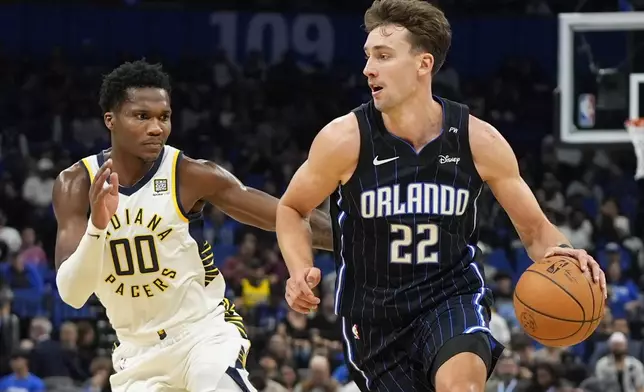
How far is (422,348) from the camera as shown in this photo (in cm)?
517

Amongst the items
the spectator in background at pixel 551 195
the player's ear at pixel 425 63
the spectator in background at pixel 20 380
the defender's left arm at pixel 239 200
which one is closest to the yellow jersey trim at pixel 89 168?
the defender's left arm at pixel 239 200

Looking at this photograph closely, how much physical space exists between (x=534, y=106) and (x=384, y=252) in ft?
47.9

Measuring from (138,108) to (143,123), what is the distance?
0.26 feet

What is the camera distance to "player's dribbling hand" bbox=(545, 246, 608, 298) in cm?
506

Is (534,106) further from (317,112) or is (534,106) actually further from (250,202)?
(250,202)

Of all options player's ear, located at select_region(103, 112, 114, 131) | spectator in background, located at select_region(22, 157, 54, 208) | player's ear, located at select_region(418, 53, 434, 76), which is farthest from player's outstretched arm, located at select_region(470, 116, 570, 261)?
spectator in background, located at select_region(22, 157, 54, 208)

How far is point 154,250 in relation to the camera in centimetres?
581

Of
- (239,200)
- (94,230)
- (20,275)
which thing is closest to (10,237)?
(20,275)

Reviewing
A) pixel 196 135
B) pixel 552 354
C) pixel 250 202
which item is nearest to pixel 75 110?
pixel 196 135

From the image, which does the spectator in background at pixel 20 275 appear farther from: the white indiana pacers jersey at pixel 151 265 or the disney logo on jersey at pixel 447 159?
the disney logo on jersey at pixel 447 159

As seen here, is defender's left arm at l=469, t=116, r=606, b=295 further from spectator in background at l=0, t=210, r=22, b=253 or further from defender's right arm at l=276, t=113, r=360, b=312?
spectator in background at l=0, t=210, r=22, b=253

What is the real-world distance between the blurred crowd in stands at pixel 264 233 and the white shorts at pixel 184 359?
544cm

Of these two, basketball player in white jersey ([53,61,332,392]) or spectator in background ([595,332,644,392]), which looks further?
spectator in background ([595,332,644,392])

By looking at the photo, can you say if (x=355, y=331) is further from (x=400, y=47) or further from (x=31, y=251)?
(x=31, y=251)
